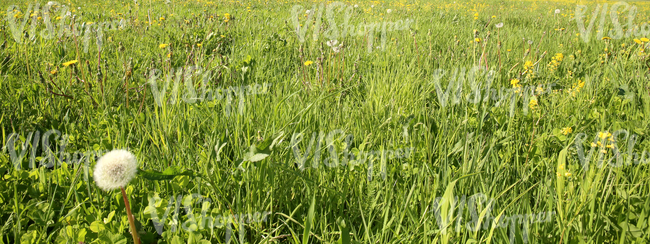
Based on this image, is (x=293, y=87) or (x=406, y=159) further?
(x=293, y=87)

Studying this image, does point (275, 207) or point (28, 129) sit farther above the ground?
point (28, 129)

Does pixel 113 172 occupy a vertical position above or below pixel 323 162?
above

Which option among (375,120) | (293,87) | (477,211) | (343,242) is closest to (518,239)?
(477,211)

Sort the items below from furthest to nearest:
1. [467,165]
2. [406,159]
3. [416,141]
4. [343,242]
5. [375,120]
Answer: [375,120], [416,141], [406,159], [467,165], [343,242]

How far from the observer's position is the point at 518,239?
0.97 meters

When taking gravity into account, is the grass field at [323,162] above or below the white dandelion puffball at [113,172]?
below

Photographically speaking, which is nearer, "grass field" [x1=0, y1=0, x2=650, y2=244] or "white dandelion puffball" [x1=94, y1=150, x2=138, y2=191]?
"white dandelion puffball" [x1=94, y1=150, x2=138, y2=191]

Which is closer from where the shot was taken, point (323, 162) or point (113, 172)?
point (113, 172)

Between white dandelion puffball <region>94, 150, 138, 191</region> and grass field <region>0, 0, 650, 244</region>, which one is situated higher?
white dandelion puffball <region>94, 150, 138, 191</region>

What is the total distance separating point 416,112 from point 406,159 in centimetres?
47

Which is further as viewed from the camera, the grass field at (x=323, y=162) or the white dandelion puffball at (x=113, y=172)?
the grass field at (x=323, y=162)

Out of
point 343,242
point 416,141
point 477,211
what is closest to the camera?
point 343,242

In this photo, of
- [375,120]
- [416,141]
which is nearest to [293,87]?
[375,120]

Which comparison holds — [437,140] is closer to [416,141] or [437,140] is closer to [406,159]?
[416,141]
